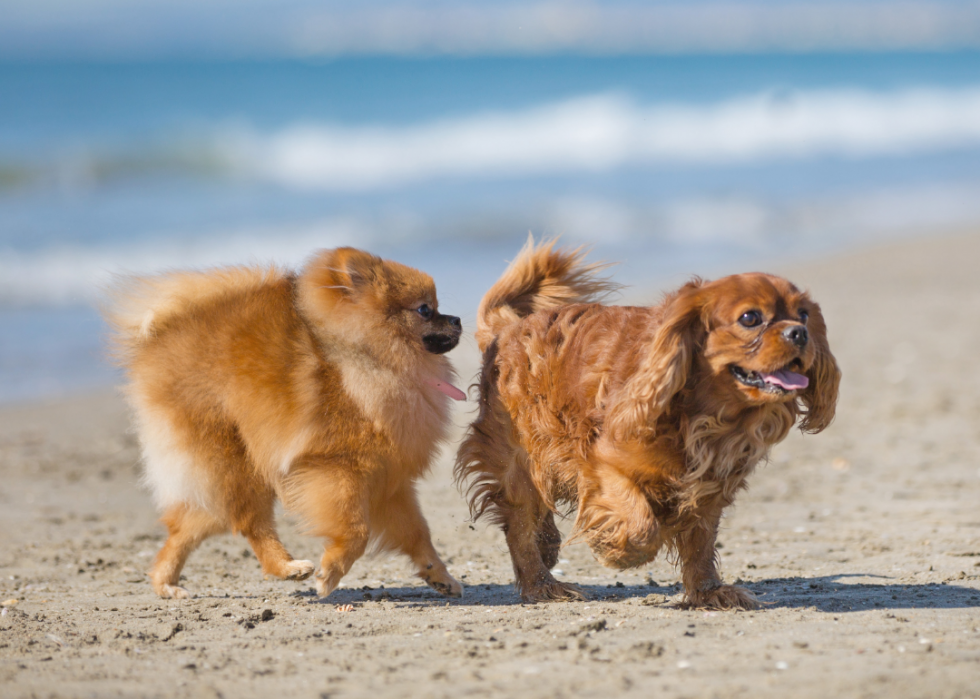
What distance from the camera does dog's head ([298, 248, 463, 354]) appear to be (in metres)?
4.58

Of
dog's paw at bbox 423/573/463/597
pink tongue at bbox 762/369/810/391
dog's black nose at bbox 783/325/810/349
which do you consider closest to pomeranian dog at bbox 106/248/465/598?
dog's paw at bbox 423/573/463/597

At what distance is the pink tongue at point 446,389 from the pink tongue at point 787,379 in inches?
57.8

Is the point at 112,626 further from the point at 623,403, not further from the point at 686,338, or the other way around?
the point at 686,338

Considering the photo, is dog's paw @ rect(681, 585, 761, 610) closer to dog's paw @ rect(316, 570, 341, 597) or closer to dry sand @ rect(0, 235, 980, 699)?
dry sand @ rect(0, 235, 980, 699)

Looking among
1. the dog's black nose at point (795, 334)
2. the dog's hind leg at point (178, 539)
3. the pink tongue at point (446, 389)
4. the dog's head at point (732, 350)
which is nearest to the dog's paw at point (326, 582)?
the dog's hind leg at point (178, 539)

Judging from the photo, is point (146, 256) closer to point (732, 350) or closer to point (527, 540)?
point (527, 540)

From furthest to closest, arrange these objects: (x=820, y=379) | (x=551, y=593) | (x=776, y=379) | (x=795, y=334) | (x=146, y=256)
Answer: (x=146, y=256)
(x=551, y=593)
(x=820, y=379)
(x=776, y=379)
(x=795, y=334)

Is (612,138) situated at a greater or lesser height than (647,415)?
greater

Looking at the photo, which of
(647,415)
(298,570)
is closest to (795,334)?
(647,415)

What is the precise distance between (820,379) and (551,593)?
1.50 meters

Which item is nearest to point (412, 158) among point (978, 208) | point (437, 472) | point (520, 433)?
point (978, 208)

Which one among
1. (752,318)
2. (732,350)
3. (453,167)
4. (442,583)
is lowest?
(442,583)

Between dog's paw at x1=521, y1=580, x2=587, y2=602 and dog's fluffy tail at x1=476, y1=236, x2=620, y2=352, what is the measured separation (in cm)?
117

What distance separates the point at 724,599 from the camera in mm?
4156
